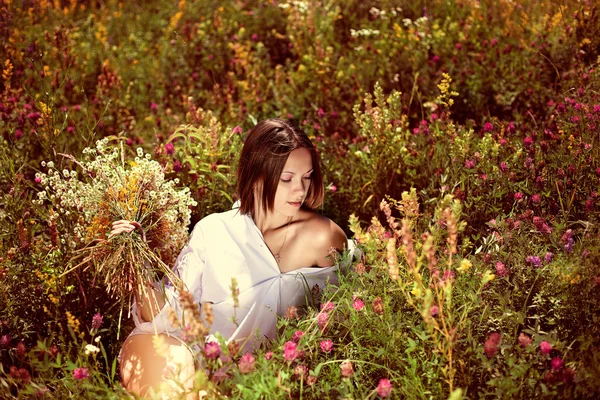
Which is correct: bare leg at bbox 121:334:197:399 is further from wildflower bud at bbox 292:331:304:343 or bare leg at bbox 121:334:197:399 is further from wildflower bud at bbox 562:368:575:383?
wildflower bud at bbox 562:368:575:383

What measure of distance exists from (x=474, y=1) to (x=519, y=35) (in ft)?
1.81

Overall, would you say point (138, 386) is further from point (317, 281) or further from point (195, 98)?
point (195, 98)

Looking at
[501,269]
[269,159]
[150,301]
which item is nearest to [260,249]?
[269,159]

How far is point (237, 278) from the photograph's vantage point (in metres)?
2.80

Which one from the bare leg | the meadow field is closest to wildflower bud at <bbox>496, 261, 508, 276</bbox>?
the meadow field

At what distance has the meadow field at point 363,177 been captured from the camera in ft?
6.97

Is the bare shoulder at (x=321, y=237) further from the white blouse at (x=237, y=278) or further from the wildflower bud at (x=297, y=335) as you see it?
the wildflower bud at (x=297, y=335)

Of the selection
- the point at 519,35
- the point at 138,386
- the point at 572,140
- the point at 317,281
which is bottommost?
the point at 138,386

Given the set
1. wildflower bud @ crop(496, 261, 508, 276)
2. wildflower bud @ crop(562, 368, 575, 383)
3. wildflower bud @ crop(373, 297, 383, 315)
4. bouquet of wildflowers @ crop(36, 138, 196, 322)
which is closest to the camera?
wildflower bud @ crop(562, 368, 575, 383)

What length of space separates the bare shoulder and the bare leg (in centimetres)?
80

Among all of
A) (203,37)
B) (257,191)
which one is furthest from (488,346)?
(203,37)

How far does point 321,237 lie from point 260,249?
0.32 meters

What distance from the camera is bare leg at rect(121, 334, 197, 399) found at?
99.8 inches

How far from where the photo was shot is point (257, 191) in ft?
9.61
